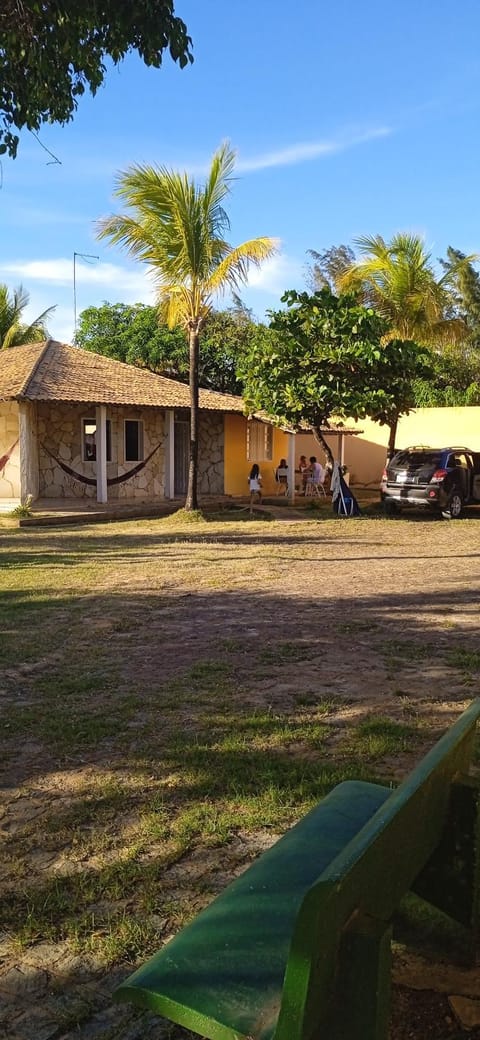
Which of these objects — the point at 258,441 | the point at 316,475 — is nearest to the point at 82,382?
the point at 258,441

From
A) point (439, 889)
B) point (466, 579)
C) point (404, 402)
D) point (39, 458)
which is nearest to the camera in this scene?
point (439, 889)

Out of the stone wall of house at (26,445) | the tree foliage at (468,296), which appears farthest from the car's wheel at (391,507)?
the tree foliage at (468,296)

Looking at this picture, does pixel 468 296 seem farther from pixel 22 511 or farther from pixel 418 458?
pixel 22 511

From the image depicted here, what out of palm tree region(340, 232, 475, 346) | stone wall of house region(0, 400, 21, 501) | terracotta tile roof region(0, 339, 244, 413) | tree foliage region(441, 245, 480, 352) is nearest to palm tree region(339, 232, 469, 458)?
palm tree region(340, 232, 475, 346)

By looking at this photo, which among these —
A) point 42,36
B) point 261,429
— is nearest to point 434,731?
point 42,36

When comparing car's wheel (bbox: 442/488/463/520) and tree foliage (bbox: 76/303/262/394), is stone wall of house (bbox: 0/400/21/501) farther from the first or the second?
tree foliage (bbox: 76/303/262/394)

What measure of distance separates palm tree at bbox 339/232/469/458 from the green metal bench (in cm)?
1727

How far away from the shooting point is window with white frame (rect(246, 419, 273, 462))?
80.5ft

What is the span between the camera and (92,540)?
13.5m

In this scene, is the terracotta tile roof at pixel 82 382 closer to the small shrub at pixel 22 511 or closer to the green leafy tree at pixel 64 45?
the small shrub at pixel 22 511

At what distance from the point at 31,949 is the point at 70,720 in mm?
2019

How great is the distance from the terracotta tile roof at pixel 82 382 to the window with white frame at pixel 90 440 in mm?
1195

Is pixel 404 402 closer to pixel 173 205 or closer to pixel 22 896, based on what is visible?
pixel 173 205

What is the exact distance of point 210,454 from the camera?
23.9 meters
